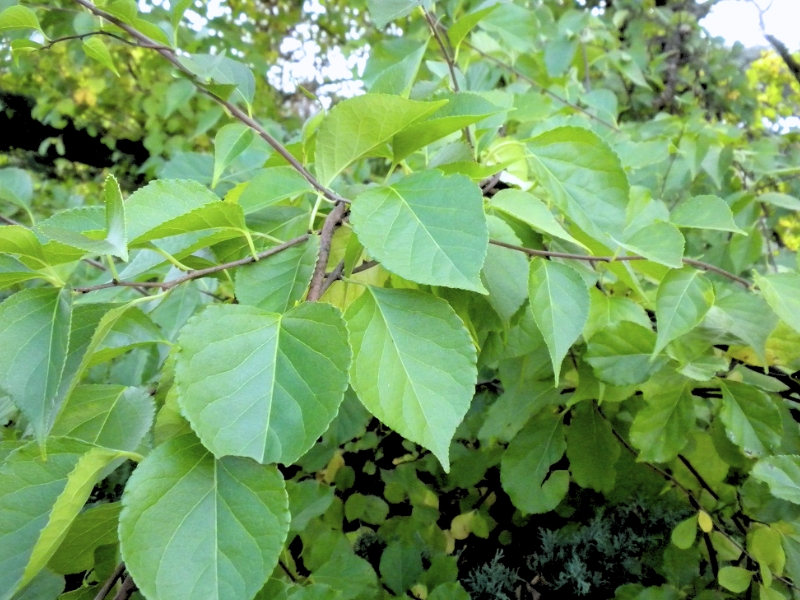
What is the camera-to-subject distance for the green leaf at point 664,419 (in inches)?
21.0

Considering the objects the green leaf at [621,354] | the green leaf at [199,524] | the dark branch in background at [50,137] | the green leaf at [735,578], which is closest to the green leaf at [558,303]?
the green leaf at [621,354]

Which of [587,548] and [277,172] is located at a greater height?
[277,172]

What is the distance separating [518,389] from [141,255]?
42cm

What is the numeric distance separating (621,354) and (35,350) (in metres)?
0.46

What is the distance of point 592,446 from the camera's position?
2.07 feet

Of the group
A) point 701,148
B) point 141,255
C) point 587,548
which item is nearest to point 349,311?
point 141,255

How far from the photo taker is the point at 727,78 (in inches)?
77.8

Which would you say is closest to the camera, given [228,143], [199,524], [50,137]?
[199,524]

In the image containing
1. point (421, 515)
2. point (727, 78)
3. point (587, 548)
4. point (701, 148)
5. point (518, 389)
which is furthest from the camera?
point (727, 78)

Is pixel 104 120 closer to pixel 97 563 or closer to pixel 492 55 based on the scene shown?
pixel 492 55

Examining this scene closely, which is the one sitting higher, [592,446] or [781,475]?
[781,475]

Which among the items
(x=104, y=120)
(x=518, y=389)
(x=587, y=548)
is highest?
(x=518, y=389)

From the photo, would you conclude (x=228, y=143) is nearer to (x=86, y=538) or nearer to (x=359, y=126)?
(x=359, y=126)

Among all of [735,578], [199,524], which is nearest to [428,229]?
[199,524]
